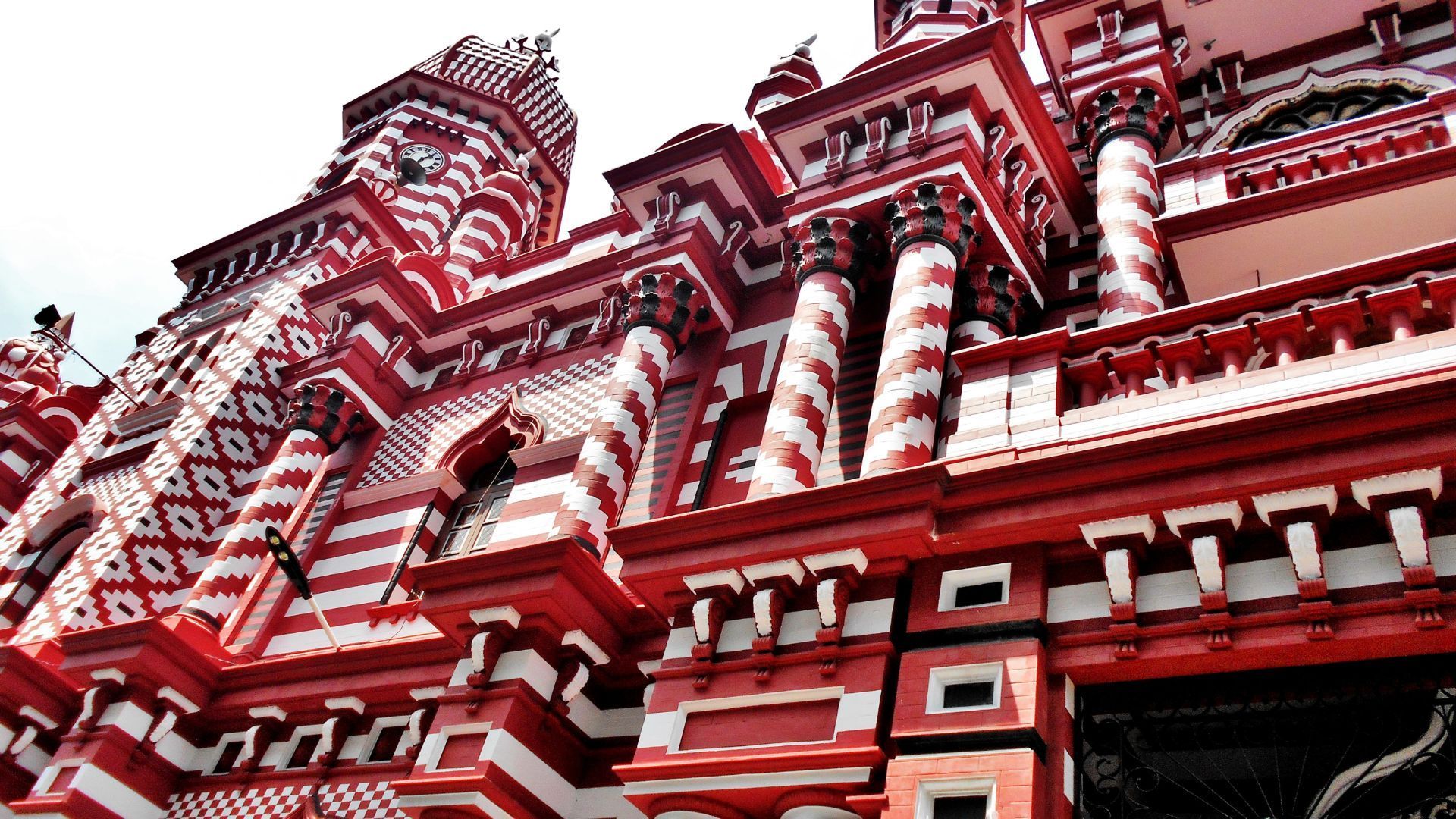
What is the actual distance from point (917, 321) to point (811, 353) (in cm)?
99

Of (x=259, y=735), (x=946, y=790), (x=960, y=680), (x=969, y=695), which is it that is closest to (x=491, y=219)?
(x=259, y=735)

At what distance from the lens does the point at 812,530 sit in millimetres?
8203

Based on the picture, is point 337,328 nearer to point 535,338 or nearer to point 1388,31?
point 535,338

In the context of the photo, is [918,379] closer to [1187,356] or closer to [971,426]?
[971,426]

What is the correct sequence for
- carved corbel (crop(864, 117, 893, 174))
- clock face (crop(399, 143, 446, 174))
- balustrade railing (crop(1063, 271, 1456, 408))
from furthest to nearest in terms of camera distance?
clock face (crop(399, 143, 446, 174)) → carved corbel (crop(864, 117, 893, 174)) → balustrade railing (crop(1063, 271, 1456, 408))

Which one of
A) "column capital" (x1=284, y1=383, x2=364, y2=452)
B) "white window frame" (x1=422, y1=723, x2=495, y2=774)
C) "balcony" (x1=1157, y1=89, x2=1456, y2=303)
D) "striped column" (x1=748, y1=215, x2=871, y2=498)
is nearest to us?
"white window frame" (x1=422, y1=723, x2=495, y2=774)

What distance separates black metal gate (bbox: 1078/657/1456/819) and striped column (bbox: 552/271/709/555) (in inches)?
176

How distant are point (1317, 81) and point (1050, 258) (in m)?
3.70

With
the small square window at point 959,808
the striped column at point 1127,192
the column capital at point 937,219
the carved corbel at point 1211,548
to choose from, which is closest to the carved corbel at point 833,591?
the small square window at point 959,808

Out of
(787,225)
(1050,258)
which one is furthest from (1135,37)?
(787,225)

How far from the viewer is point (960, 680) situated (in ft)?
24.1

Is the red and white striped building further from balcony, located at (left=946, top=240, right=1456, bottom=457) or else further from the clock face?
the clock face

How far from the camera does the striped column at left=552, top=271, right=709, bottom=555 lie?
11219 mm

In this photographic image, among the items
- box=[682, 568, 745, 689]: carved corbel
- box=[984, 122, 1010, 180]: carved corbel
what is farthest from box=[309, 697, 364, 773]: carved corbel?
box=[984, 122, 1010, 180]: carved corbel
